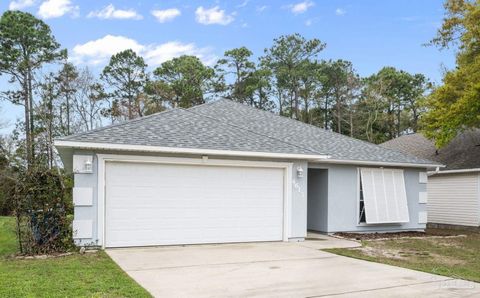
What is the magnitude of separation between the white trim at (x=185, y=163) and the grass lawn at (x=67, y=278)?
3.64 ft

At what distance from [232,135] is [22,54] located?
1014 inches

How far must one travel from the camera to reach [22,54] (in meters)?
31.8

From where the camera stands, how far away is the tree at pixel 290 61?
125 feet

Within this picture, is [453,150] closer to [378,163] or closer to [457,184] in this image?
[457,184]

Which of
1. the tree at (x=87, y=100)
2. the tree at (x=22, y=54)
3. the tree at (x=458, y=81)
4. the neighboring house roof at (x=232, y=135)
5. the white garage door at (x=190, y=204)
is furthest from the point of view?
the tree at (x=87, y=100)

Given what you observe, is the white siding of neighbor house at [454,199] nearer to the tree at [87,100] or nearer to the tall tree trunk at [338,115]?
the tall tree trunk at [338,115]

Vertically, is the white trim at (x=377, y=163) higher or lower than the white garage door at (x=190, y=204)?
higher

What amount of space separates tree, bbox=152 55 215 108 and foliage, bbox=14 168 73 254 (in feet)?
80.5

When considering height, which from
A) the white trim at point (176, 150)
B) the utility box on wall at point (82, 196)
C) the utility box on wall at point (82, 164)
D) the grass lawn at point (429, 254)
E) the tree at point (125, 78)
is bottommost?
the grass lawn at point (429, 254)

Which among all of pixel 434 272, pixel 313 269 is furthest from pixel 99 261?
pixel 434 272

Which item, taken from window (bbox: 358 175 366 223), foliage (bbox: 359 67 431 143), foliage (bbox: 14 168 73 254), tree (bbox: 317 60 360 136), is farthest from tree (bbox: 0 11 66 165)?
foliage (bbox: 359 67 431 143)

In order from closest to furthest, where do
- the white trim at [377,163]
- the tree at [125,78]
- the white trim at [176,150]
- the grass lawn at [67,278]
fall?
the grass lawn at [67,278] < the white trim at [176,150] < the white trim at [377,163] < the tree at [125,78]

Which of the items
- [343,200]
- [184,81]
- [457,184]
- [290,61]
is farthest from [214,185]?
[290,61]

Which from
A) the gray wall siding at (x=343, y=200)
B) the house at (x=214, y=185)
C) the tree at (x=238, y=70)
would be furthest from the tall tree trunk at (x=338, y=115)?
the gray wall siding at (x=343, y=200)
